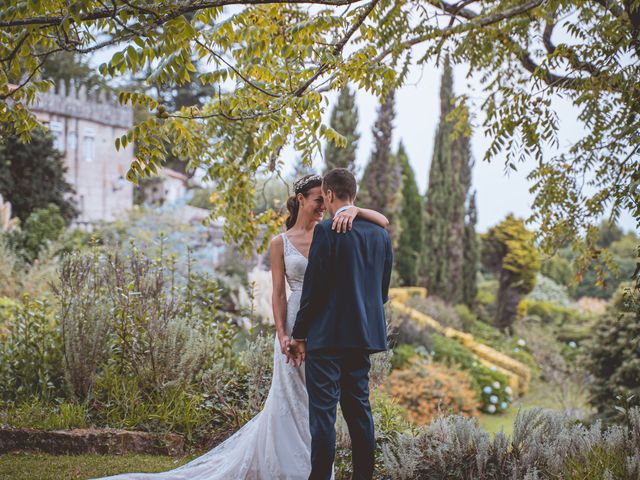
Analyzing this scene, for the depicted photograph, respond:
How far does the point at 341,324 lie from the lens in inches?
120

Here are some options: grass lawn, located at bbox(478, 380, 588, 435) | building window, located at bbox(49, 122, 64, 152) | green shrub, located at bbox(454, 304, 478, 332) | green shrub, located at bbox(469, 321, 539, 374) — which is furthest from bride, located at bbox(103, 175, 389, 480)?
building window, located at bbox(49, 122, 64, 152)

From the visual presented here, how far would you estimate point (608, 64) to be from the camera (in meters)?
4.11

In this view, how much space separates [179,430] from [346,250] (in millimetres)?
2512

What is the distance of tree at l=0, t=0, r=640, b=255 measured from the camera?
2.93 m

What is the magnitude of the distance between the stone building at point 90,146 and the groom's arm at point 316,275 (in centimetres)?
1495

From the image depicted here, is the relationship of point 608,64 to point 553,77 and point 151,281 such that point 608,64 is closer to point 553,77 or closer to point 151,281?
point 553,77

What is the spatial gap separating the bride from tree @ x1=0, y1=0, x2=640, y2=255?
634mm

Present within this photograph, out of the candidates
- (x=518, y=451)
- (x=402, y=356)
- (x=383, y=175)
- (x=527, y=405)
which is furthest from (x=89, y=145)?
(x=518, y=451)

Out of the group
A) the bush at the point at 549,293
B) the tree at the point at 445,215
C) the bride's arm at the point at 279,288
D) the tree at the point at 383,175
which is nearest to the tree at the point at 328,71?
the bride's arm at the point at 279,288

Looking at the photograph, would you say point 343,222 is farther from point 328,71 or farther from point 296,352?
point 328,71

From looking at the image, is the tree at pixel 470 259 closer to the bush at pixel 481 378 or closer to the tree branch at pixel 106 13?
the bush at pixel 481 378

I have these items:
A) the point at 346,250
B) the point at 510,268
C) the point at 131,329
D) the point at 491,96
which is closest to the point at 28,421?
the point at 131,329

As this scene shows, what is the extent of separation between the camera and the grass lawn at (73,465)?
3.81m

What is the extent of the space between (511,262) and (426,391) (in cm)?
891
